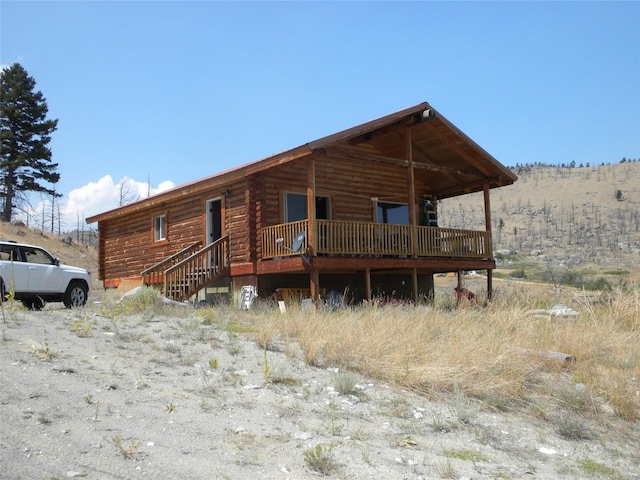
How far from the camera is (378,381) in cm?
780

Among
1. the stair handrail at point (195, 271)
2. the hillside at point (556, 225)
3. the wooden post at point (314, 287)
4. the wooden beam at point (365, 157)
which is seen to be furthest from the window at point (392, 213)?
the hillside at point (556, 225)

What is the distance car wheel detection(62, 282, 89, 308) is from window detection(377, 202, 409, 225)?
9824 mm

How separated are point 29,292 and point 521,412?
11.0m

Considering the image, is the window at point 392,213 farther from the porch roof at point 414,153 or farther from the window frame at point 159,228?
the window frame at point 159,228

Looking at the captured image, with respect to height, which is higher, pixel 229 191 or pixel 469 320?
pixel 229 191

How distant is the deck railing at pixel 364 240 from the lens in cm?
1519

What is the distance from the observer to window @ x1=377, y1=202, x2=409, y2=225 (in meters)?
20.4

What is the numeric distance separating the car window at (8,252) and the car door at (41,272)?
0.19 meters

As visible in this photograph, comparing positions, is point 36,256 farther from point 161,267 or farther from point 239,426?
point 239,426

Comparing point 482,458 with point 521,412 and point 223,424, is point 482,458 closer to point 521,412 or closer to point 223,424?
point 521,412

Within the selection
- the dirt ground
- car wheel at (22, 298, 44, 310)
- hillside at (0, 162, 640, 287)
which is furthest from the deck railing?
Result: hillside at (0, 162, 640, 287)

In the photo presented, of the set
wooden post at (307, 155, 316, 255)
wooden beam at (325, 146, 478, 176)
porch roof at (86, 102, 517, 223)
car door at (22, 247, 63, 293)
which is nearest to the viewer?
car door at (22, 247, 63, 293)

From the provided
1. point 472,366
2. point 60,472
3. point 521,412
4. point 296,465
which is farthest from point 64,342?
point 521,412

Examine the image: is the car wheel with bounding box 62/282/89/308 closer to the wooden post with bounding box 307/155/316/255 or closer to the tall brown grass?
the wooden post with bounding box 307/155/316/255
